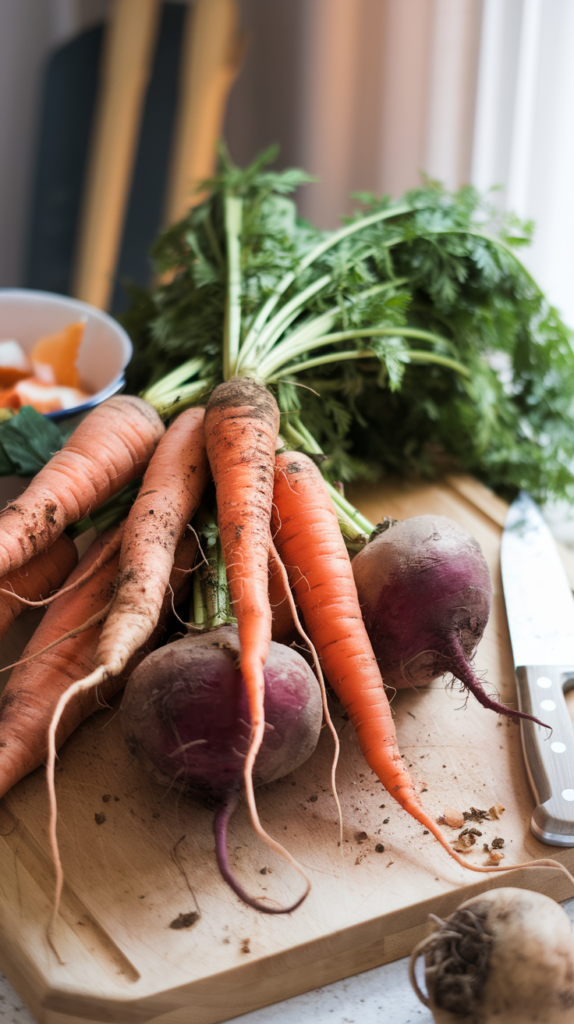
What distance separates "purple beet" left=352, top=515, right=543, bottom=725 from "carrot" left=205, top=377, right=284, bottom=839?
0.51 feet

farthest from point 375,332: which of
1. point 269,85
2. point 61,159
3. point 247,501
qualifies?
point 61,159

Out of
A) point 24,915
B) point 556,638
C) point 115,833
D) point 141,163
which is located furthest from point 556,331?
point 141,163

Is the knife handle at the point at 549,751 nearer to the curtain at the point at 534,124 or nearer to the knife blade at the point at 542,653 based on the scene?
the knife blade at the point at 542,653

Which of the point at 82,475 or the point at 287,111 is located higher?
the point at 287,111

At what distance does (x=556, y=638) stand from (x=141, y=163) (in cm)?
198

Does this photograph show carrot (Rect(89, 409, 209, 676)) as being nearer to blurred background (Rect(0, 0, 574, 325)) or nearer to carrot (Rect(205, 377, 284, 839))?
carrot (Rect(205, 377, 284, 839))

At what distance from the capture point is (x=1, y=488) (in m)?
1.16

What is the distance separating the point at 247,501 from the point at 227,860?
1.38ft

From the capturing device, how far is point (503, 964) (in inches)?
26.8

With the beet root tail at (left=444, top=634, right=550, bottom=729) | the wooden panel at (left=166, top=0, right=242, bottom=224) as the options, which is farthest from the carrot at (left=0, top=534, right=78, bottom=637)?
the wooden panel at (left=166, top=0, right=242, bottom=224)

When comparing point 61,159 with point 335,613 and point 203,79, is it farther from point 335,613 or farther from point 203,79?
point 335,613

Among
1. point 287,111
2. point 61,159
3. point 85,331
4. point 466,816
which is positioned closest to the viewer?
point 466,816

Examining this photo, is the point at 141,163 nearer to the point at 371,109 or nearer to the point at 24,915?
the point at 371,109

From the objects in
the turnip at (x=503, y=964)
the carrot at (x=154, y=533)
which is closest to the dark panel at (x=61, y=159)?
the carrot at (x=154, y=533)
